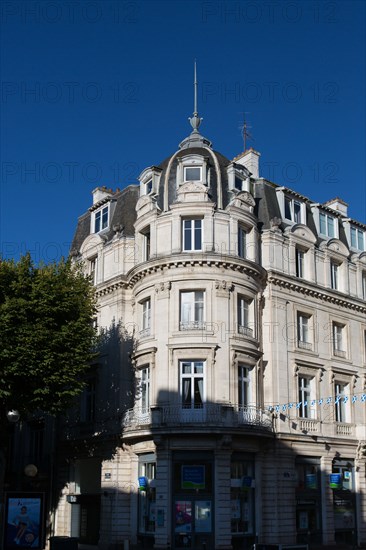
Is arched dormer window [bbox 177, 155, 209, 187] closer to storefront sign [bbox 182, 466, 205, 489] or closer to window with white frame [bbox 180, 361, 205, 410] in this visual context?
window with white frame [bbox 180, 361, 205, 410]

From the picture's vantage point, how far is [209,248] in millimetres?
37500

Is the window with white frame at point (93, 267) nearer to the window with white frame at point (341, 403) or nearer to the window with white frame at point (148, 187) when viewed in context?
the window with white frame at point (148, 187)

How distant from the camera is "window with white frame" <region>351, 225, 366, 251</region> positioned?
47.7 meters

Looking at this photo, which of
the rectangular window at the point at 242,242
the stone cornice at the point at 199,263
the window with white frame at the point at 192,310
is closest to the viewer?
the window with white frame at the point at 192,310

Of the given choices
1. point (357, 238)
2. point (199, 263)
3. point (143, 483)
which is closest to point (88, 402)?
point (143, 483)

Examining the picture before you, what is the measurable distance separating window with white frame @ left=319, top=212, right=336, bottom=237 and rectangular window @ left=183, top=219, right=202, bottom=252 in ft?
34.2

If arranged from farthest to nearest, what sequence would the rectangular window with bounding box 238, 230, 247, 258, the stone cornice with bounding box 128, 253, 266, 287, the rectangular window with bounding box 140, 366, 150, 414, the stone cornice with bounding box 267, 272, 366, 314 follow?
the stone cornice with bounding box 267, 272, 366, 314, the rectangular window with bounding box 238, 230, 247, 258, the rectangular window with bounding box 140, 366, 150, 414, the stone cornice with bounding box 128, 253, 266, 287

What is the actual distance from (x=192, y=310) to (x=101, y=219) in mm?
12182

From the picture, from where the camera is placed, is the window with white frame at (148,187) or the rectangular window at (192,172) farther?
the window with white frame at (148,187)

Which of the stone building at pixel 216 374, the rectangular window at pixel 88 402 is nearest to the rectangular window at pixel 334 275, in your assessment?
the stone building at pixel 216 374

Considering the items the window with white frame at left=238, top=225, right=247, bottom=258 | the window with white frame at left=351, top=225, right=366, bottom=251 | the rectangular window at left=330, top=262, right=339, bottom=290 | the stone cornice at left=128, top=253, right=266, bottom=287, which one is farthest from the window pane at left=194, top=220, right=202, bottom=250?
the window with white frame at left=351, top=225, right=366, bottom=251

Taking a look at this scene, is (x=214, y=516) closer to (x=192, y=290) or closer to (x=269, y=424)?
(x=269, y=424)

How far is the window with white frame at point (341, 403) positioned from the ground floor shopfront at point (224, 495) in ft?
6.35

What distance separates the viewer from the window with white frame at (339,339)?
43031 mm
